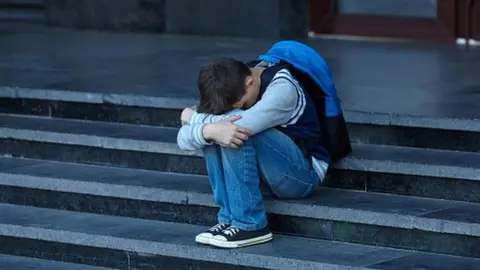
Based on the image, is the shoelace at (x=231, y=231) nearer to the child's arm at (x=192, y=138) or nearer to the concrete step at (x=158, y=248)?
the concrete step at (x=158, y=248)

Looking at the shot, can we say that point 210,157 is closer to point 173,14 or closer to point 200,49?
point 200,49

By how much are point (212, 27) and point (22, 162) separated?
3.28 metres

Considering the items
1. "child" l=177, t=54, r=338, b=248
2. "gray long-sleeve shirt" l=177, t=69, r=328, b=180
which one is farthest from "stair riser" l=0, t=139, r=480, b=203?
"gray long-sleeve shirt" l=177, t=69, r=328, b=180

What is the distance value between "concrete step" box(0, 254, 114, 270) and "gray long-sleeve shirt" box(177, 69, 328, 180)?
0.91m

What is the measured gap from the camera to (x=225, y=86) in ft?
17.0

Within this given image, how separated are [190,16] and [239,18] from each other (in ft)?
1.41

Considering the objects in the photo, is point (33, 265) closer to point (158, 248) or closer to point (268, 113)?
point (158, 248)

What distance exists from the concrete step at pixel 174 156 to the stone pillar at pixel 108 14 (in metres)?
2.99

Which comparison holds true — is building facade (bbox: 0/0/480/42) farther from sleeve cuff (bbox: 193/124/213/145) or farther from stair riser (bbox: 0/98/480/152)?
sleeve cuff (bbox: 193/124/213/145)

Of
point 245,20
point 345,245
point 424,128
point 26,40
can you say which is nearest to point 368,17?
point 245,20

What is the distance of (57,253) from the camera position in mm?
5855

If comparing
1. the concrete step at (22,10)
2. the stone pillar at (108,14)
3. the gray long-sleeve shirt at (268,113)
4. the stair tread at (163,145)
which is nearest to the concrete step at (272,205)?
the stair tread at (163,145)

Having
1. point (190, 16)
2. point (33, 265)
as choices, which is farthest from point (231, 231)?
point (190, 16)

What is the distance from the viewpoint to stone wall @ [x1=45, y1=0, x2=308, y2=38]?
9.29 m
